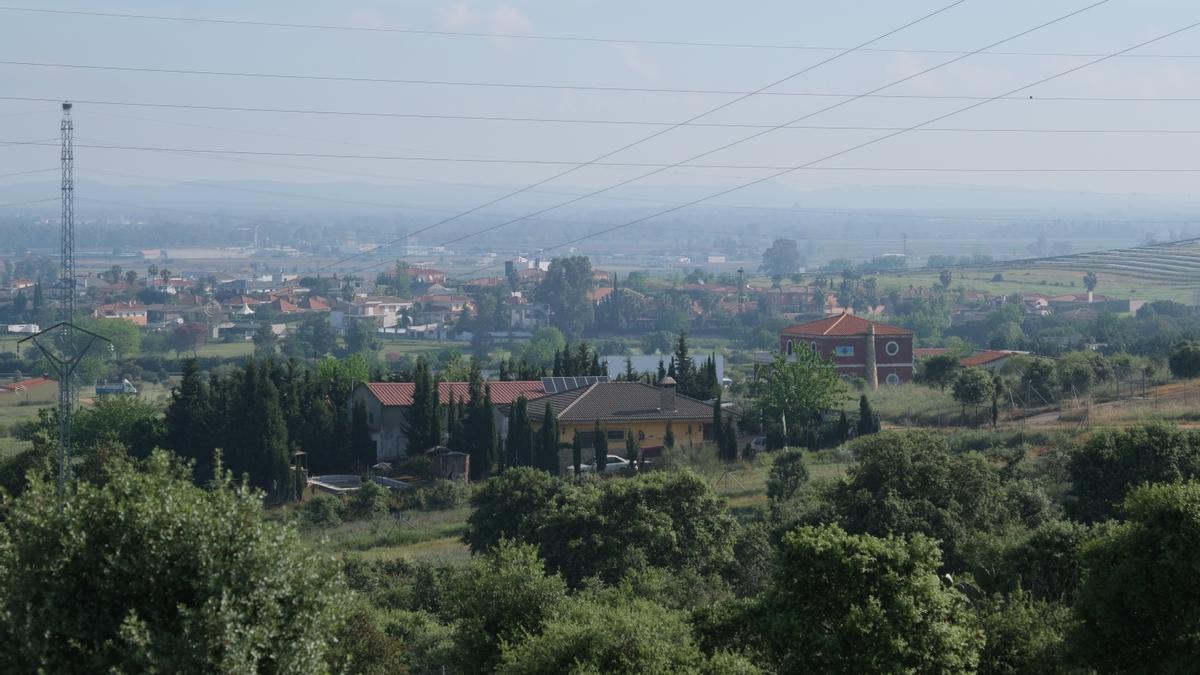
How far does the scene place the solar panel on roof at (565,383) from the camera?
5503cm

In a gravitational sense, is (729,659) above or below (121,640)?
below

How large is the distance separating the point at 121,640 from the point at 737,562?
625 inches

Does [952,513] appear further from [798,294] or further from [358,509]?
[798,294]

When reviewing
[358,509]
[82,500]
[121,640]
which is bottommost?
[358,509]

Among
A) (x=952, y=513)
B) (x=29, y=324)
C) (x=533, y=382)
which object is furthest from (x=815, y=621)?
(x=29, y=324)

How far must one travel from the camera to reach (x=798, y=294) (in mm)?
164875

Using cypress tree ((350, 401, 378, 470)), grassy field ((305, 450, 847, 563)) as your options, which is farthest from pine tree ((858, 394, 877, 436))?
cypress tree ((350, 401, 378, 470))

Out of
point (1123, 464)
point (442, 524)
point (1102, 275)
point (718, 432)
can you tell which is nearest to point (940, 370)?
point (718, 432)

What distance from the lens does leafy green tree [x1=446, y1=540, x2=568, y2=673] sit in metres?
19.4

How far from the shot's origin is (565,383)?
183 feet

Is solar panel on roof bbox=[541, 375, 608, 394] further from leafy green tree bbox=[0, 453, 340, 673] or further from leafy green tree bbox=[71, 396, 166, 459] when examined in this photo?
leafy green tree bbox=[0, 453, 340, 673]

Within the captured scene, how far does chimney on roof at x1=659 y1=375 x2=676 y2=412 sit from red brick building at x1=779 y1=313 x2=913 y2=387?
24.6 meters

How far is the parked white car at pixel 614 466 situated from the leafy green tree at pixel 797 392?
5335 millimetres

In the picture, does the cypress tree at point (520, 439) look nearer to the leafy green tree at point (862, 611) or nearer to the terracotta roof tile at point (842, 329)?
the leafy green tree at point (862, 611)
